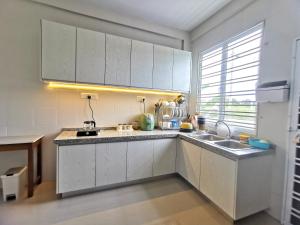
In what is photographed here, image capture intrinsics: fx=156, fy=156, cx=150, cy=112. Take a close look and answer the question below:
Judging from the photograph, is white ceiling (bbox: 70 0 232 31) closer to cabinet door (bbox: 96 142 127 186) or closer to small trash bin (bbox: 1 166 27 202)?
cabinet door (bbox: 96 142 127 186)

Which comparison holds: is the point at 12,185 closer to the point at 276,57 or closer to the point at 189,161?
the point at 189,161

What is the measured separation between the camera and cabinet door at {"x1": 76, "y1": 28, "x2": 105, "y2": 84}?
2.14 metres

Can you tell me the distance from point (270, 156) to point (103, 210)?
6.46ft

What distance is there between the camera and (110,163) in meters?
2.17

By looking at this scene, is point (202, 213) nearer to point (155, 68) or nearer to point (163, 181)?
point (163, 181)

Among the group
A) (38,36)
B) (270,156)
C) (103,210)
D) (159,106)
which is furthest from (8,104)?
(270,156)

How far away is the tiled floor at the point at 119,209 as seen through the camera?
164 cm

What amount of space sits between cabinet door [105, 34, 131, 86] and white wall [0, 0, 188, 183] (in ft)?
1.59

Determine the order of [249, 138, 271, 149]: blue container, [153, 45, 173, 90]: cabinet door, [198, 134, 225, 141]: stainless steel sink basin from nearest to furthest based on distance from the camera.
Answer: [249, 138, 271, 149]: blue container, [198, 134, 225, 141]: stainless steel sink basin, [153, 45, 173, 90]: cabinet door

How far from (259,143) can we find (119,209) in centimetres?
177

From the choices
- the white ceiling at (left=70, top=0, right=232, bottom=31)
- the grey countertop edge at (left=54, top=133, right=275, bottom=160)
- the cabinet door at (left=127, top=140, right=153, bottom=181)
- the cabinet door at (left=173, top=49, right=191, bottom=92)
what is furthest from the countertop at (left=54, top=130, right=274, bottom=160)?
the white ceiling at (left=70, top=0, right=232, bottom=31)

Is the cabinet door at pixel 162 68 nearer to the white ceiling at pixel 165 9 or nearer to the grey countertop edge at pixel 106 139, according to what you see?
the white ceiling at pixel 165 9

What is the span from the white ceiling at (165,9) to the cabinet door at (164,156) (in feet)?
6.69

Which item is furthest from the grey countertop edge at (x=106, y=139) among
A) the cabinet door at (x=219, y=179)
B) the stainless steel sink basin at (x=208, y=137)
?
the cabinet door at (x=219, y=179)
